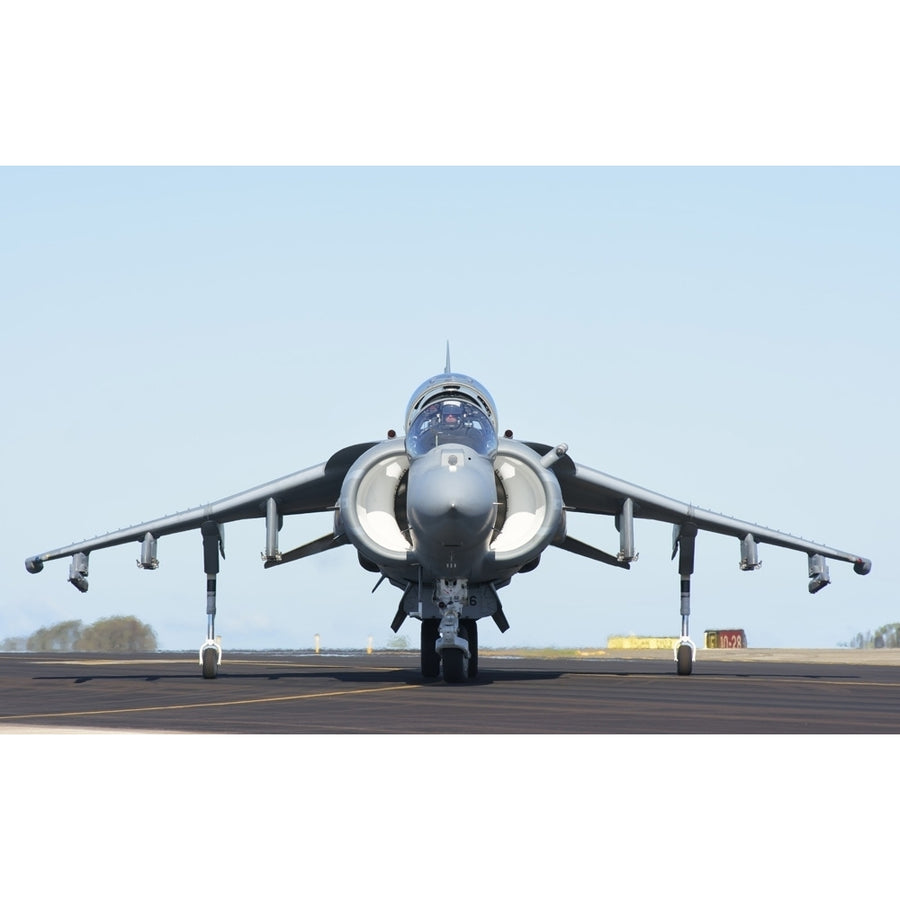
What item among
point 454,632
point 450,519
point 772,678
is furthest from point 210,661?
point 772,678

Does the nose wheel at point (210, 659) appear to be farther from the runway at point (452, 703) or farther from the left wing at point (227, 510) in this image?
the left wing at point (227, 510)

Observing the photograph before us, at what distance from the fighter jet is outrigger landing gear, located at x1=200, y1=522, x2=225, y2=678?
0.03m

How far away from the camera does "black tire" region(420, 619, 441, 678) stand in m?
23.4

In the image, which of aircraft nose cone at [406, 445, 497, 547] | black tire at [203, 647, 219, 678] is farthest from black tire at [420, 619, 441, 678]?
aircraft nose cone at [406, 445, 497, 547]

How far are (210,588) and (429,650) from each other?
167 inches

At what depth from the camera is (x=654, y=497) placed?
2498 centimetres

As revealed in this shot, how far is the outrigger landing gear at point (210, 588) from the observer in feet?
80.1

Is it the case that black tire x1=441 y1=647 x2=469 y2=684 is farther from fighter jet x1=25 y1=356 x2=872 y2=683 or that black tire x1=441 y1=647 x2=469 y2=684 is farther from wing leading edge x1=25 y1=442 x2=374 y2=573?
wing leading edge x1=25 y1=442 x2=374 y2=573

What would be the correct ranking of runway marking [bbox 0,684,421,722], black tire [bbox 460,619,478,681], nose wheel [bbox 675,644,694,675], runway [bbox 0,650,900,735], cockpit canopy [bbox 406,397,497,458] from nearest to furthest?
runway [bbox 0,650,900,735] → runway marking [bbox 0,684,421,722] → cockpit canopy [bbox 406,397,497,458] → black tire [bbox 460,619,478,681] → nose wheel [bbox 675,644,694,675]

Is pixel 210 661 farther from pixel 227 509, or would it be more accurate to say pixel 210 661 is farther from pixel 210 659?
pixel 227 509

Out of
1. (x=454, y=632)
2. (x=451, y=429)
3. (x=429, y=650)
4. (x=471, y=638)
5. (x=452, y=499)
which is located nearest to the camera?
(x=452, y=499)

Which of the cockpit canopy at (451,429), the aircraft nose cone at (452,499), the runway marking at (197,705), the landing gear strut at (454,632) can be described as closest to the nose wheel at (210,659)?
the landing gear strut at (454,632)

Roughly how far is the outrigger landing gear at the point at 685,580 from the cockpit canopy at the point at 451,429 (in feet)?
19.6

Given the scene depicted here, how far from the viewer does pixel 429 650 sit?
23562mm
